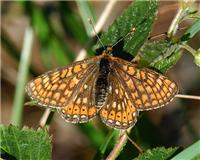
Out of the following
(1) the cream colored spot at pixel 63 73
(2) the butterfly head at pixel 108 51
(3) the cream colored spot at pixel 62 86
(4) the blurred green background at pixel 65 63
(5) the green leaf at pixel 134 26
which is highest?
(5) the green leaf at pixel 134 26

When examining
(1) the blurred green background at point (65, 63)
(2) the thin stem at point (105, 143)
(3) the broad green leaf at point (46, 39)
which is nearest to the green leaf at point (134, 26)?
(2) the thin stem at point (105, 143)

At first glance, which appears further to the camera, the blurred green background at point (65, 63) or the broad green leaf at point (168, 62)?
the blurred green background at point (65, 63)

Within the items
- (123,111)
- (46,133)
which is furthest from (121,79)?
(46,133)

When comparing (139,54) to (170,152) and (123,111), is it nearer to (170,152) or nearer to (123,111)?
(123,111)

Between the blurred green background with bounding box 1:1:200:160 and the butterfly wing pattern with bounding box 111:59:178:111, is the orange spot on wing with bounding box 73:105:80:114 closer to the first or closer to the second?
the butterfly wing pattern with bounding box 111:59:178:111

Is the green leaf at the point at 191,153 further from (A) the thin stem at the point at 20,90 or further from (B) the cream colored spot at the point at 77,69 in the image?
(A) the thin stem at the point at 20,90

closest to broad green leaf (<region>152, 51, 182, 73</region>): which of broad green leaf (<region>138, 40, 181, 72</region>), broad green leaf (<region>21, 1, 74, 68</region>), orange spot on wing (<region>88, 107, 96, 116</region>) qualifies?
broad green leaf (<region>138, 40, 181, 72</region>)

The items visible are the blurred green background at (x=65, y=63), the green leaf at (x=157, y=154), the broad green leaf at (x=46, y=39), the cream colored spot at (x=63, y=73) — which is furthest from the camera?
the broad green leaf at (x=46, y=39)

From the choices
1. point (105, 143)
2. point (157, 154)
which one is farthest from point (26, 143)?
point (157, 154)
